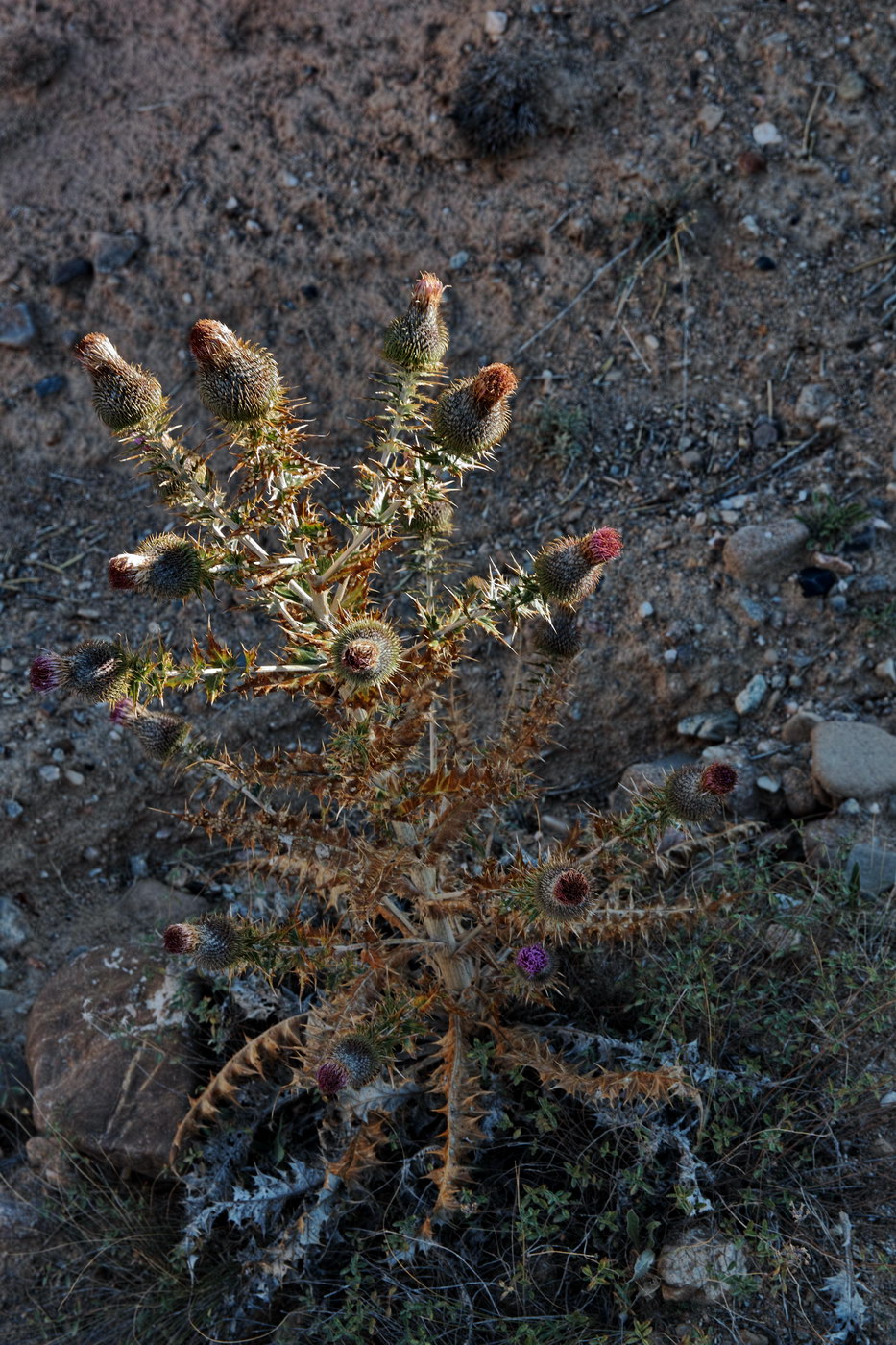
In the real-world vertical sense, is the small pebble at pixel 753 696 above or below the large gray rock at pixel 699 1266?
above

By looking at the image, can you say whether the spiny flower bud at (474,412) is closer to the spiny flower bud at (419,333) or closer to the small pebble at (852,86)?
the spiny flower bud at (419,333)

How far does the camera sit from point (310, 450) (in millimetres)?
5062

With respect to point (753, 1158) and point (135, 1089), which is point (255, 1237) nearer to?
point (135, 1089)

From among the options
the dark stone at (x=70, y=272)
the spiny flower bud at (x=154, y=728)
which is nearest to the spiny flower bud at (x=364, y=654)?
the spiny flower bud at (x=154, y=728)

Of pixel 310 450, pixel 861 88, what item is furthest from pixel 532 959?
pixel 861 88

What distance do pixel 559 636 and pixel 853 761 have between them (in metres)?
1.40

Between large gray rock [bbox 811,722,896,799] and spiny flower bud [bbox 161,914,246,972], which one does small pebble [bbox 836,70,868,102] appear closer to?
large gray rock [bbox 811,722,896,799]

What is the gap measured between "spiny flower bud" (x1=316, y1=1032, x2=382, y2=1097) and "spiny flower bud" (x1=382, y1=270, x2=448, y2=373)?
1885mm

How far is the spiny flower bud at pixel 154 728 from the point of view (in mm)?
3072

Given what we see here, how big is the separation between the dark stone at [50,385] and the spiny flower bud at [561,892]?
3805 millimetres

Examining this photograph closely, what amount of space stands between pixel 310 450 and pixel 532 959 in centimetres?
Result: 292

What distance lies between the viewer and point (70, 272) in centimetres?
543

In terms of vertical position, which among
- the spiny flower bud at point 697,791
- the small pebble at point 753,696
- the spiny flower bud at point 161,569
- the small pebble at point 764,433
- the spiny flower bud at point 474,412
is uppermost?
the spiny flower bud at point 474,412

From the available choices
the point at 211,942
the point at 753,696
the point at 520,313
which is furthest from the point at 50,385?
the point at 753,696
